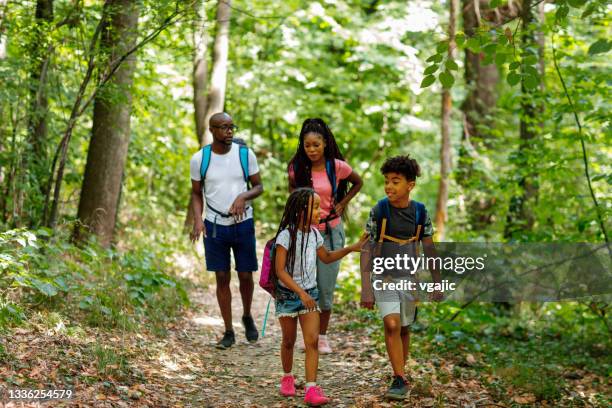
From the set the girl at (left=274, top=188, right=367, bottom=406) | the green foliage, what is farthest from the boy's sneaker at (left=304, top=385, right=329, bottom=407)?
the green foliage

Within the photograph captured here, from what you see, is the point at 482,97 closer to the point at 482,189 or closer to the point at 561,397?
the point at 482,189

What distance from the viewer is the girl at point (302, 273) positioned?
188 inches

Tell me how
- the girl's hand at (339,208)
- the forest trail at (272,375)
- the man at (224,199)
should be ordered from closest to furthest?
the forest trail at (272,375) < the girl's hand at (339,208) < the man at (224,199)

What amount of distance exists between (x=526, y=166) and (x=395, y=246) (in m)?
4.11

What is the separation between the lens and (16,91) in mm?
7398

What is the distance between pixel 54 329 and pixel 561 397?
4371 millimetres

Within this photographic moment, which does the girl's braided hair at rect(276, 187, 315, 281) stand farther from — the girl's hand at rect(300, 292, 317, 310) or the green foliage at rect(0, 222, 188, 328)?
the green foliage at rect(0, 222, 188, 328)

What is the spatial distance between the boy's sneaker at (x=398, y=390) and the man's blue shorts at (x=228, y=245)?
200 cm

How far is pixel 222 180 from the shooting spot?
6250 millimetres

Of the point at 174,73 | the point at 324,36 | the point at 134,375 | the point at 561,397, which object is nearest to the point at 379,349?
the point at 561,397

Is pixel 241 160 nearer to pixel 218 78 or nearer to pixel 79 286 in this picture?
pixel 79 286

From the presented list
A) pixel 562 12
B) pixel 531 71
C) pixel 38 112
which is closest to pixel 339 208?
pixel 531 71

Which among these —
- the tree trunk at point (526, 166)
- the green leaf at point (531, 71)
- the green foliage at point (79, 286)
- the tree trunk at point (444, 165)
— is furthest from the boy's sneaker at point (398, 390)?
the tree trunk at point (444, 165)

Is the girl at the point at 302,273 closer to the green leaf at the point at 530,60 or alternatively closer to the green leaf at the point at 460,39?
the green leaf at the point at 460,39
